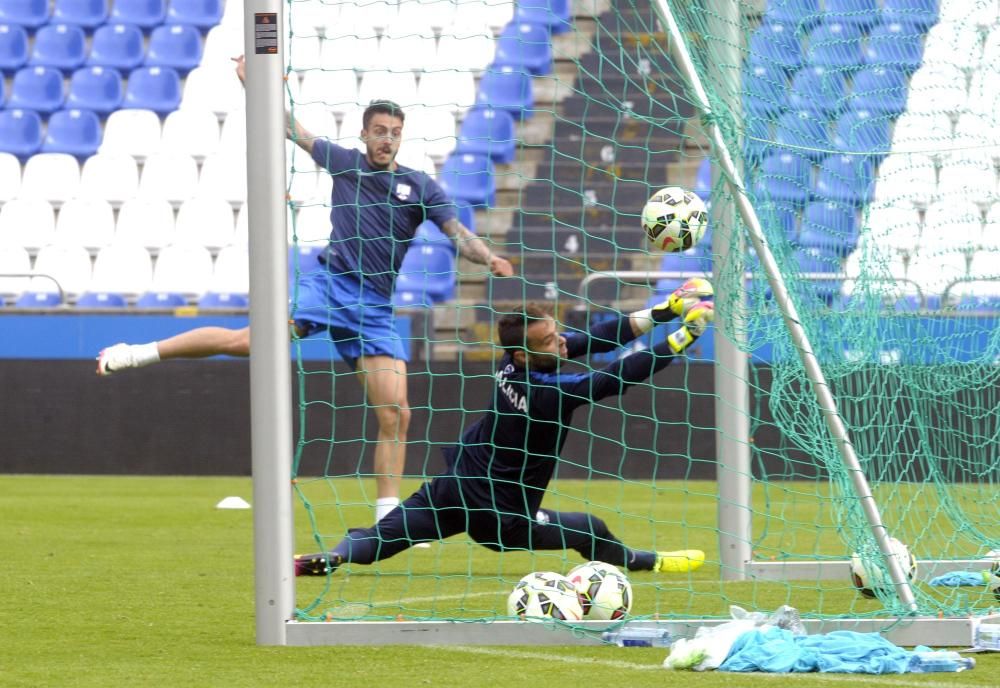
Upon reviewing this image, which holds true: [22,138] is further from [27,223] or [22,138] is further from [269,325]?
[269,325]

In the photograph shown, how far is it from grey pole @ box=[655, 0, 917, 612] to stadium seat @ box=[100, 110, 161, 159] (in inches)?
484

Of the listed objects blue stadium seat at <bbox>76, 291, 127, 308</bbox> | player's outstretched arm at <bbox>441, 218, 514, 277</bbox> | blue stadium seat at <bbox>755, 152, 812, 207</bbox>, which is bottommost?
blue stadium seat at <bbox>76, 291, 127, 308</bbox>

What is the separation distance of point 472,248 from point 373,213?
2.27 ft

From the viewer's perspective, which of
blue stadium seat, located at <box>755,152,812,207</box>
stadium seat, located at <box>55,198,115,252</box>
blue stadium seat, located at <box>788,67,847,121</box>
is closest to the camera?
blue stadium seat, located at <box>755,152,812,207</box>

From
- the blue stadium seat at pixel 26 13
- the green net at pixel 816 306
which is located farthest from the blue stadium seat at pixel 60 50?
the green net at pixel 816 306

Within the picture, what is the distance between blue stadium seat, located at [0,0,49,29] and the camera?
17.8 meters

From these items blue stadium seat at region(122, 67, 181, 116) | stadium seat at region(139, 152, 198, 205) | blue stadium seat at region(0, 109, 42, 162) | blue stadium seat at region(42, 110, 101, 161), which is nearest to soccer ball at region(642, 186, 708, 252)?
stadium seat at region(139, 152, 198, 205)

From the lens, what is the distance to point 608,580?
494cm

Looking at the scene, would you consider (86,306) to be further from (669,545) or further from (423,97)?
(669,545)

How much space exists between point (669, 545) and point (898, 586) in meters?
3.46

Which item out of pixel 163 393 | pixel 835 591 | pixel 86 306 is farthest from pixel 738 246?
pixel 86 306

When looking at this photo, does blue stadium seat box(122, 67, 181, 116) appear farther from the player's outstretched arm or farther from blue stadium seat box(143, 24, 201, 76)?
the player's outstretched arm

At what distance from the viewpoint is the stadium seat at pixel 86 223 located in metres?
15.7

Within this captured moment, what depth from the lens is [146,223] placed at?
15.8m
